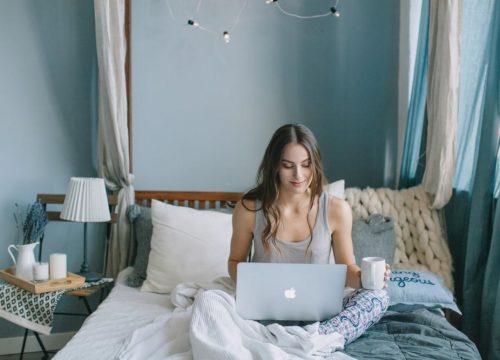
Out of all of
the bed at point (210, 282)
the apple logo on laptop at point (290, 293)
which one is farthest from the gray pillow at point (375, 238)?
the apple logo on laptop at point (290, 293)

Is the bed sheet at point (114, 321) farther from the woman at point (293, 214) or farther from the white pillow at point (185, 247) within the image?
the woman at point (293, 214)

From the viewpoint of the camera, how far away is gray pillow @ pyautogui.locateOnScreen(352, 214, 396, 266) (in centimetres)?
272

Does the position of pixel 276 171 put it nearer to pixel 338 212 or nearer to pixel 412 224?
pixel 338 212

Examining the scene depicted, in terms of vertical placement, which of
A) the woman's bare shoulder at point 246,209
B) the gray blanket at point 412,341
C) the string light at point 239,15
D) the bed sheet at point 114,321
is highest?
the string light at point 239,15

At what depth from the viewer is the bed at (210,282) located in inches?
74.7

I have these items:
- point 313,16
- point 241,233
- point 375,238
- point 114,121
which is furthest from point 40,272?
point 313,16

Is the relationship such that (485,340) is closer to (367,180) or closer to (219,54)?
(367,180)

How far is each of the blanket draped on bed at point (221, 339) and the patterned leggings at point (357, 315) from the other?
0.04 m

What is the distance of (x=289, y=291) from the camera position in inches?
73.4

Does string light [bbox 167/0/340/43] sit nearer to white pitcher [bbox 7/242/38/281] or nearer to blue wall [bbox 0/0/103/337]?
blue wall [bbox 0/0/103/337]

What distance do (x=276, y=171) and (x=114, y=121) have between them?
971mm

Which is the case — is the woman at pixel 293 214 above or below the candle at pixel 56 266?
above

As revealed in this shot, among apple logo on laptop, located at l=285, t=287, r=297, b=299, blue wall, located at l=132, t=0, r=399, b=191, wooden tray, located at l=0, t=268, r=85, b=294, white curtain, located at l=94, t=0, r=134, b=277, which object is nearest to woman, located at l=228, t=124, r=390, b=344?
apple logo on laptop, located at l=285, t=287, r=297, b=299

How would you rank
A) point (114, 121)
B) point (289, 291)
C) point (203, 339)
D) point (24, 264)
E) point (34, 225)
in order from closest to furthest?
point (203, 339) < point (289, 291) < point (24, 264) < point (34, 225) < point (114, 121)
